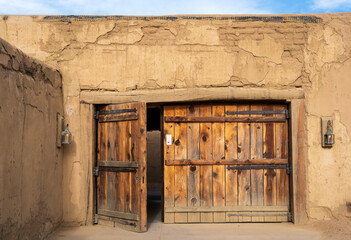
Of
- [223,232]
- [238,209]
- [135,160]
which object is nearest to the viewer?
[223,232]

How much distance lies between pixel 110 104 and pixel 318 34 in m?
3.19

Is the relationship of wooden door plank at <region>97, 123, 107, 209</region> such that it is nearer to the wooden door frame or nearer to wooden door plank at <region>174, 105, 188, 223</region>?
the wooden door frame

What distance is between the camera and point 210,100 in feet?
17.1

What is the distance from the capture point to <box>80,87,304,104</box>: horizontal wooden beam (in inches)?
203

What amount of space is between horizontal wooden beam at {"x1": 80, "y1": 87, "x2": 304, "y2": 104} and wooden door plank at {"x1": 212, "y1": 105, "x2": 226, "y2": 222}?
0.26m

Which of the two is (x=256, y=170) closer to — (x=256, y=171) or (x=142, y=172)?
(x=256, y=171)

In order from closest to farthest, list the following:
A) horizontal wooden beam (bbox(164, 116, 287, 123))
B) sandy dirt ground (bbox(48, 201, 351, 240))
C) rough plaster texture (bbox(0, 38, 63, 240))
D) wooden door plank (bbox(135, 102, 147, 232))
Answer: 1. rough plaster texture (bbox(0, 38, 63, 240))
2. sandy dirt ground (bbox(48, 201, 351, 240))
3. wooden door plank (bbox(135, 102, 147, 232))
4. horizontal wooden beam (bbox(164, 116, 287, 123))

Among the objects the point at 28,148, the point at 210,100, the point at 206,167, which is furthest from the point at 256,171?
the point at 28,148

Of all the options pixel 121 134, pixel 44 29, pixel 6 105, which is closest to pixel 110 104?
pixel 121 134

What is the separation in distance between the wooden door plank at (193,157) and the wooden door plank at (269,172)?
97cm

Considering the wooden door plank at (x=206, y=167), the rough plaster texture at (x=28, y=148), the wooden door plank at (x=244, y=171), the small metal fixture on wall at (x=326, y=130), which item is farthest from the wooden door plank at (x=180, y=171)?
the small metal fixture on wall at (x=326, y=130)

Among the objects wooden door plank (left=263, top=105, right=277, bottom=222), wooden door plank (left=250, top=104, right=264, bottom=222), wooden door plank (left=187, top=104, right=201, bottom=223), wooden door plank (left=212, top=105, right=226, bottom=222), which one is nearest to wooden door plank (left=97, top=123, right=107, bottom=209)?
wooden door plank (left=187, top=104, right=201, bottom=223)

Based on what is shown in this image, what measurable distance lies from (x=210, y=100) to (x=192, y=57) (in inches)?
26.8

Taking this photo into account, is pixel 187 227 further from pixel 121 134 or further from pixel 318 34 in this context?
pixel 318 34
